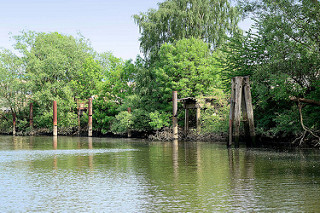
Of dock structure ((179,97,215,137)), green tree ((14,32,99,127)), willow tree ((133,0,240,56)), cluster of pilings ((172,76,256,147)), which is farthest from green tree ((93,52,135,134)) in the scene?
cluster of pilings ((172,76,256,147))

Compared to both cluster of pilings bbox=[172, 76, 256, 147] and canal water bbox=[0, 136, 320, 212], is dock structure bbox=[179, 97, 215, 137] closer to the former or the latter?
cluster of pilings bbox=[172, 76, 256, 147]

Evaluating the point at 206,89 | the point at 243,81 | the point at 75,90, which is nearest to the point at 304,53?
the point at 243,81

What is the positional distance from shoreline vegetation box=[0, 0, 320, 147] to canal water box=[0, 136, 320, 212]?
19.5 ft

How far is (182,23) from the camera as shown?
38938 millimetres

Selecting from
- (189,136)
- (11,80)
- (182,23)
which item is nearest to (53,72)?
(11,80)

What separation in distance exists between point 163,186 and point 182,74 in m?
26.2

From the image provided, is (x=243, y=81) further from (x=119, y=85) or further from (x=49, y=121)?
(x=49, y=121)

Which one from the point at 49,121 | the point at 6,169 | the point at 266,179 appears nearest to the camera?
the point at 266,179

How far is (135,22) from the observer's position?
39.9 metres

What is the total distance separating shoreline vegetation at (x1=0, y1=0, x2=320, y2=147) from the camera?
21094mm

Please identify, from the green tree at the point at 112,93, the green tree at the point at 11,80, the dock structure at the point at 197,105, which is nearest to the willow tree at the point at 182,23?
the dock structure at the point at 197,105

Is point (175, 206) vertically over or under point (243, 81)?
under

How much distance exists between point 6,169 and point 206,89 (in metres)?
24.0

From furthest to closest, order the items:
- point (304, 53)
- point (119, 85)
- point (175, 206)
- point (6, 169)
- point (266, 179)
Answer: point (119, 85), point (304, 53), point (6, 169), point (266, 179), point (175, 206)
